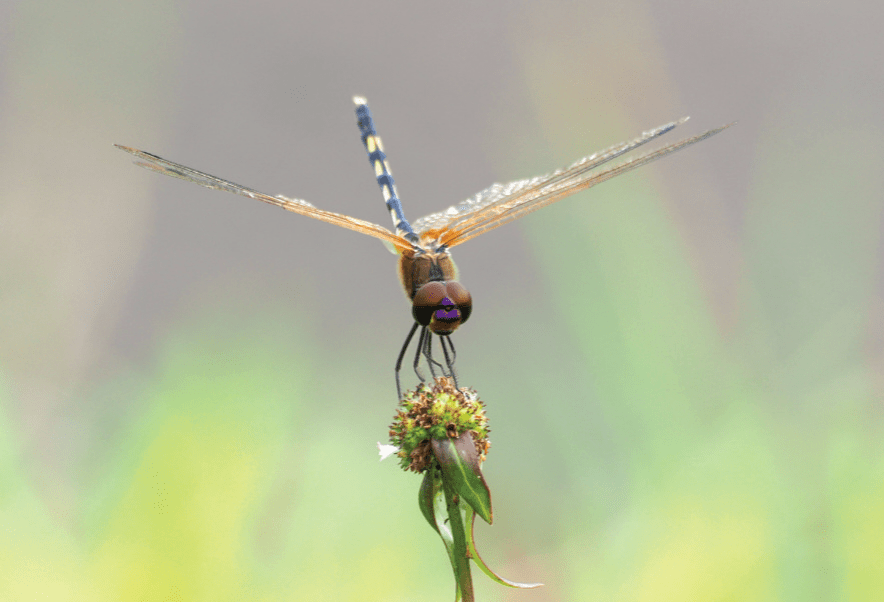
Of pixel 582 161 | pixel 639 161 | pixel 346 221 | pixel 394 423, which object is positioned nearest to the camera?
pixel 394 423

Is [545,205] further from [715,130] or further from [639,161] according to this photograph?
[715,130]

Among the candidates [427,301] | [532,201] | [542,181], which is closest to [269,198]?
[427,301]

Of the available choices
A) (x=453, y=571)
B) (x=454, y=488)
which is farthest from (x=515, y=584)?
(x=454, y=488)

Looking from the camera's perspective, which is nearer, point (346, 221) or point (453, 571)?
point (453, 571)

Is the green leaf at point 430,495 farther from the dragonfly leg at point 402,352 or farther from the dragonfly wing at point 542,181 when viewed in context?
the dragonfly wing at point 542,181

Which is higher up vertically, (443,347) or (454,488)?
(443,347)

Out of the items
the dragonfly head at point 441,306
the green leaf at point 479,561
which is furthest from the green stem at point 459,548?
the dragonfly head at point 441,306

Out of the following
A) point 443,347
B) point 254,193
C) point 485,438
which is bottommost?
point 485,438
